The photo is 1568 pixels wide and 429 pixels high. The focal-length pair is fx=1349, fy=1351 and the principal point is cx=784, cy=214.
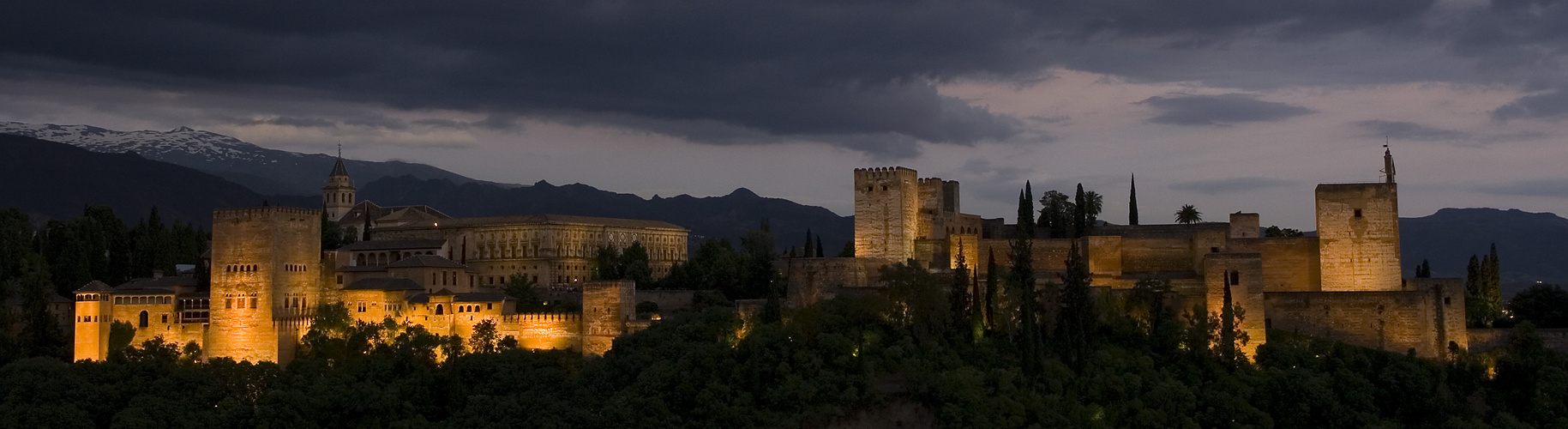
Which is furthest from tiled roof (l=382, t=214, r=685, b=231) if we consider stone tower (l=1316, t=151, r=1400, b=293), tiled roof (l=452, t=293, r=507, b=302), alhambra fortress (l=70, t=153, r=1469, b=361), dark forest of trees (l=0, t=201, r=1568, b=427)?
stone tower (l=1316, t=151, r=1400, b=293)

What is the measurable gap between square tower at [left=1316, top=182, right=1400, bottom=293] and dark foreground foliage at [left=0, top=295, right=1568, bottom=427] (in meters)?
4.32

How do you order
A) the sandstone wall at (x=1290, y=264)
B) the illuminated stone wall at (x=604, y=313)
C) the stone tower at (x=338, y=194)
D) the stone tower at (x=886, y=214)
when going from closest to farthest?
the sandstone wall at (x=1290, y=264), the illuminated stone wall at (x=604, y=313), the stone tower at (x=886, y=214), the stone tower at (x=338, y=194)

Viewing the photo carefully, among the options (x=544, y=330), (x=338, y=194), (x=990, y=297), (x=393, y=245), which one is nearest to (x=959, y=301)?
(x=990, y=297)

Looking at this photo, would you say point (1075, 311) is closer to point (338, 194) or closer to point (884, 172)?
point (884, 172)

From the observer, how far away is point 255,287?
52406mm

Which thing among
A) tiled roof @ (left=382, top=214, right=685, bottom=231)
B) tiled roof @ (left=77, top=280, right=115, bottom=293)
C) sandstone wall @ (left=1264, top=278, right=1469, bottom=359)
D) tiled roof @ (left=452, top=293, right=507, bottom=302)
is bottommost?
sandstone wall @ (left=1264, top=278, right=1469, bottom=359)

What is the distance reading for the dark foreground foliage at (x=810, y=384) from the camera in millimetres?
43438

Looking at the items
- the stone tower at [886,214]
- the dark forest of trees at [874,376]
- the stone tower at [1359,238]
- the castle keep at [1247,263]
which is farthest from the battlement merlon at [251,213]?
the stone tower at [1359,238]

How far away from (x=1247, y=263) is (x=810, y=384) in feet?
52.3

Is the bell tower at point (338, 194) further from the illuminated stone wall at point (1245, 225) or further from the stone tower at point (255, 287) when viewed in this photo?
the illuminated stone wall at point (1245, 225)

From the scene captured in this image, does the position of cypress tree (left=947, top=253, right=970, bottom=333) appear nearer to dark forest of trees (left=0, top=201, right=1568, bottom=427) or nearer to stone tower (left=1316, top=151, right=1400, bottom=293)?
dark forest of trees (left=0, top=201, right=1568, bottom=427)

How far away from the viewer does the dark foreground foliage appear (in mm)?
43438

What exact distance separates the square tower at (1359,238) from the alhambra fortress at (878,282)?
5 centimetres

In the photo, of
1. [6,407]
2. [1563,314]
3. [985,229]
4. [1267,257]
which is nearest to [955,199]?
[985,229]
